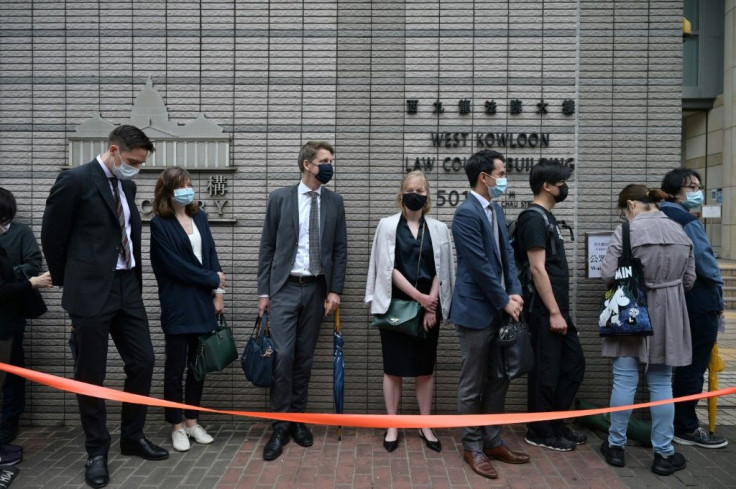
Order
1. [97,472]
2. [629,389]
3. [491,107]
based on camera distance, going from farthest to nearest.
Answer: [491,107]
[629,389]
[97,472]

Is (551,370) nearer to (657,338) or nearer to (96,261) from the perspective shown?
(657,338)

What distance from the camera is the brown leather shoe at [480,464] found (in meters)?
3.68

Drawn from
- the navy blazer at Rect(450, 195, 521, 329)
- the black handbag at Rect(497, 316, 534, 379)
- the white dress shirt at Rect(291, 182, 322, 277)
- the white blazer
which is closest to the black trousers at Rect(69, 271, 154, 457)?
the white dress shirt at Rect(291, 182, 322, 277)

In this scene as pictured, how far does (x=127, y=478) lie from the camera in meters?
3.67

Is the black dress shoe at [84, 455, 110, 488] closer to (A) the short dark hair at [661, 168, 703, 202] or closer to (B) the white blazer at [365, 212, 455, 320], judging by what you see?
(B) the white blazer at [365, 212, 455, 320]

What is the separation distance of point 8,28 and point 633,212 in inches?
221

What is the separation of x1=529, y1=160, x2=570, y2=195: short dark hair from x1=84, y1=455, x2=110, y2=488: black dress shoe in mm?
3697

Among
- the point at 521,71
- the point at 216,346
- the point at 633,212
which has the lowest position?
the point at 216,346

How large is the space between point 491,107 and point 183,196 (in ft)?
8.93

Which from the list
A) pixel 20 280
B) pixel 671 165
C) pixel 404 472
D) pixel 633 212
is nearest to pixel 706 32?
pixel 671 165

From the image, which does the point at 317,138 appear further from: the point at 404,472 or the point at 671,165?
the point at 671,165

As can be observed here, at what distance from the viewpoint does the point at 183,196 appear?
4.13m

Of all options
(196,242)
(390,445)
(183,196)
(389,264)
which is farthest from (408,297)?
(183,196)

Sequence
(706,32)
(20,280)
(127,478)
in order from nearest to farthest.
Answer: (127,478) → (20,280) → (706,32)
